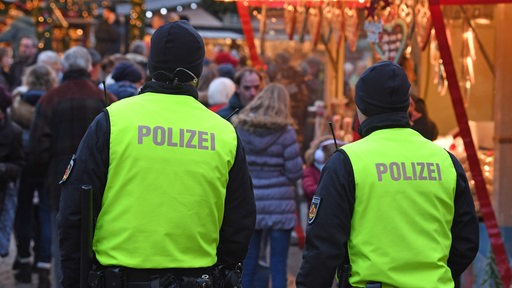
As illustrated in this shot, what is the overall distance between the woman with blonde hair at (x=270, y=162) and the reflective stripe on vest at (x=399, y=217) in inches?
150

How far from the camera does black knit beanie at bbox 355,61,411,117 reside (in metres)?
4.47

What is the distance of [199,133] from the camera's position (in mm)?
4312

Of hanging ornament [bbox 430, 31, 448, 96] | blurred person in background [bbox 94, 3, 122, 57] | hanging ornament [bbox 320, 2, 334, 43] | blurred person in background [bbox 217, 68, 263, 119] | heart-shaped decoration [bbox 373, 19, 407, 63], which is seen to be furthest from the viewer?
blurred person in background [bbox 94, 3, 122, 57]

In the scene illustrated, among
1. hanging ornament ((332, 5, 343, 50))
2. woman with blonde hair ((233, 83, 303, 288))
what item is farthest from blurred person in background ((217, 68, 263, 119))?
hanging ornament ((332, 5, 343, 50))

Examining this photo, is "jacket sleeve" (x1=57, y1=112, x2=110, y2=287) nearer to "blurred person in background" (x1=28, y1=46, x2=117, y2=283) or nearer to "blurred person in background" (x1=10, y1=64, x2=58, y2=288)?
"blurred person in background" (x1=28, y1=46, x2=117, y2=283)

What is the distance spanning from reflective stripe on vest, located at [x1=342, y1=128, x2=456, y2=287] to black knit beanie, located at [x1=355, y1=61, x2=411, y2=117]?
152 mm

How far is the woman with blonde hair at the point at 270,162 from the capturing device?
26.9ft

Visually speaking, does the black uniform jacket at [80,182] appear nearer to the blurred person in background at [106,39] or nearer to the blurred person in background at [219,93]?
the blurred person in background at [219,93]

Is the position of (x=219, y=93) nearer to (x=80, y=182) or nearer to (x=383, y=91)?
(x=383, y=91)

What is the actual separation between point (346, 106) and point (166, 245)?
944 centimetres

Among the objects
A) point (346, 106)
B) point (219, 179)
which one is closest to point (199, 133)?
point (219, 179)

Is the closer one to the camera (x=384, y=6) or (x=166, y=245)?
(x=166, y=245)

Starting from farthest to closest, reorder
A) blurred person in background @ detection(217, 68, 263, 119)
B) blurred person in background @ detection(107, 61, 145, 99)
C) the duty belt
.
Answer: blurred person in background @ detection(107, 61, 145, 99)
blurred person in background @ detection(217, 68, 263, 119)
the duty belt

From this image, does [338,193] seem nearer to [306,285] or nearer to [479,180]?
[306,285]
